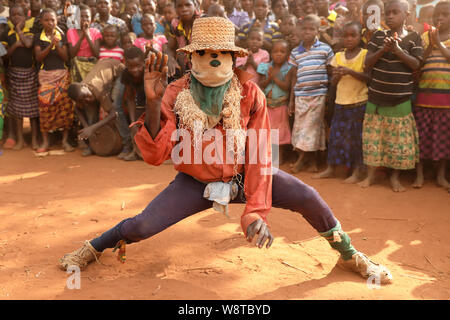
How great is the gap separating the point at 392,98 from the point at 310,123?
1150 mm

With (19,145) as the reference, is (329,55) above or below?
above

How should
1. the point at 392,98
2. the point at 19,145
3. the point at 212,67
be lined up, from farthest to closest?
1. the point at 19,145
2. the point at 392,98
3. the point at 212,67

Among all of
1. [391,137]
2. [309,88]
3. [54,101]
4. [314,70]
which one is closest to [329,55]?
[314,70]

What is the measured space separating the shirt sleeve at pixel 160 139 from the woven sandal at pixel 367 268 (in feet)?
4.72

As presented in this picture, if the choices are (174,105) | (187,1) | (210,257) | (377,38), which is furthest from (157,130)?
(187,1)

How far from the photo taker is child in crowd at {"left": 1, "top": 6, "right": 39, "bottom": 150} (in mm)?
6906

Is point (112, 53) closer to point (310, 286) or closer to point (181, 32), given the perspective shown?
point (181, 32)

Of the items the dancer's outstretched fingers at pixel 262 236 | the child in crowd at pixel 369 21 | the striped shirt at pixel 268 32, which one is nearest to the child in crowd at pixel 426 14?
the child in crowd at pixel 369 21

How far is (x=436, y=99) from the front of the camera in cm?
508

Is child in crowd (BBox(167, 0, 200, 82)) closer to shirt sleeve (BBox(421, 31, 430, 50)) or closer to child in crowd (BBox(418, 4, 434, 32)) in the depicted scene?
shirt sleeve (BBox(421, 31, 430, 50))

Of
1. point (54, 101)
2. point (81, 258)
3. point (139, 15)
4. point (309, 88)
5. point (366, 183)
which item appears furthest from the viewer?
point (139, 15)

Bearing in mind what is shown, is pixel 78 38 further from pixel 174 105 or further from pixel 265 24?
pixel 174 105

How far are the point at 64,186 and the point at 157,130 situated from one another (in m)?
2.99

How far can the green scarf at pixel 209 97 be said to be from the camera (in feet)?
9.45
